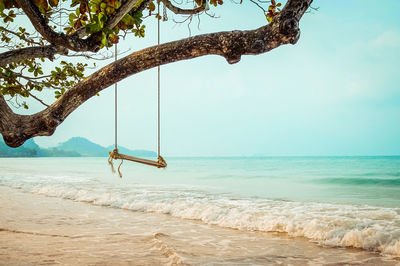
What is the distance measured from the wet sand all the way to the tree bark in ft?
4.99

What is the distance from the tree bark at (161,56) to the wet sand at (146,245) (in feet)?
4.99

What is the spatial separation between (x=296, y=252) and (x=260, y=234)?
0.96 metres

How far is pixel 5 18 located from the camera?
3023 millimetres

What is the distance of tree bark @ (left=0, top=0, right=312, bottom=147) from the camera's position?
5.09 feet

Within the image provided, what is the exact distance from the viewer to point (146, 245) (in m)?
3.59

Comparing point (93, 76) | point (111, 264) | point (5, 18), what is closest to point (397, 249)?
point (111, 264)

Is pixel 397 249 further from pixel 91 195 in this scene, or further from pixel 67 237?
pixel 91 195

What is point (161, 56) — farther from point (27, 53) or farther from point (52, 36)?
point (27, 53)

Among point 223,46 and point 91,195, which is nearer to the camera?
point 223,46

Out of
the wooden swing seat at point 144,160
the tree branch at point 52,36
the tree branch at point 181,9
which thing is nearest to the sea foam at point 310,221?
the wooden swing seat at point 144,160

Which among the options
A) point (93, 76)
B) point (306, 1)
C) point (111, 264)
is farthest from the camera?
point (111, 264)

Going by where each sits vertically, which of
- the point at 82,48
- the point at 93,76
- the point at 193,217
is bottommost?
the point at 193,217

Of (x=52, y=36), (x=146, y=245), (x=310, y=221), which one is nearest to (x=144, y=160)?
(x=146, y=245)

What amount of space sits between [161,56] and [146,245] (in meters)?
2.51
